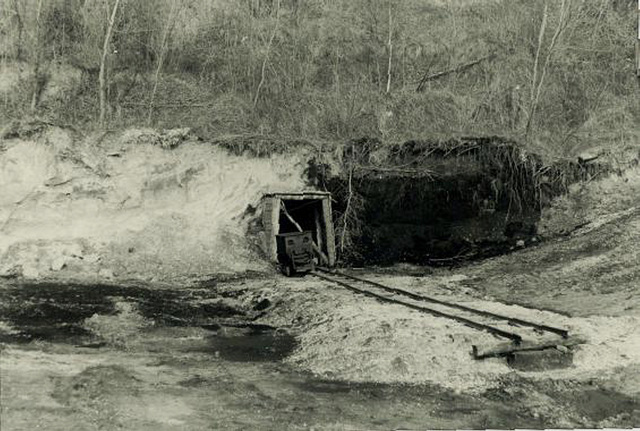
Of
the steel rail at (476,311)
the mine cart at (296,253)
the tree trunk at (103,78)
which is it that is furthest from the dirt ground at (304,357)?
the tree trunk at (103,78)

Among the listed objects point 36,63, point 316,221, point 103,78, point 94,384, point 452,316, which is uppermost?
point 36,63

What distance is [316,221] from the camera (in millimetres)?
19734

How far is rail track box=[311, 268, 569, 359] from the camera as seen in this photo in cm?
931

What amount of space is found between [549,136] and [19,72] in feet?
60.3

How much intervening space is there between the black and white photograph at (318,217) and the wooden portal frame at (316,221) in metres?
0.12

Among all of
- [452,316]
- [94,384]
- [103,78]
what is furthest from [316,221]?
[94,384]

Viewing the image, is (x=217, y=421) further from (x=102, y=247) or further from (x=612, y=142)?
(x=612, y=142)

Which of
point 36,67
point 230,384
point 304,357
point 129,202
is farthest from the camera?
point 36,67

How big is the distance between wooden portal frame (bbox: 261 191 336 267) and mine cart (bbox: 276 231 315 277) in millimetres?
783

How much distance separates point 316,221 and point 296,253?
114 inches

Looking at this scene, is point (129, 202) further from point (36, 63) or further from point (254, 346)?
point (254, 346)

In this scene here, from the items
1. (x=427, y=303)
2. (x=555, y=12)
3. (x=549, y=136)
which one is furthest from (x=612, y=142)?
(x=427, y=303)

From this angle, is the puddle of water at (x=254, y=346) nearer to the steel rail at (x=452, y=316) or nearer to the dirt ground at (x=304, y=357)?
the dirt ground at (x=304, y=357)

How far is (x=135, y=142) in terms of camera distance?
18.6 meters
